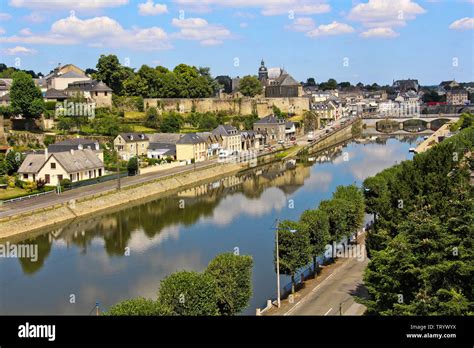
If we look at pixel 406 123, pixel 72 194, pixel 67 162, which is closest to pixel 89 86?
pixel 67 162

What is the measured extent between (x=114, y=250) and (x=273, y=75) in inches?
2026

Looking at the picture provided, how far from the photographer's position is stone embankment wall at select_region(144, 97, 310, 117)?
41688 millimetres

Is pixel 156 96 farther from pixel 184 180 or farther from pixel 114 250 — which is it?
pixel 114 250

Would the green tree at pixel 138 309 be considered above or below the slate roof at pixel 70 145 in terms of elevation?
below

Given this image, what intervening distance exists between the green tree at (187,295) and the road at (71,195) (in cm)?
1010

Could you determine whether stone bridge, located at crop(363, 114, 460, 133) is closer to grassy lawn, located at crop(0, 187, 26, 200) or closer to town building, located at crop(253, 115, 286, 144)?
town building, located at crop(253, 115, 286, 144)

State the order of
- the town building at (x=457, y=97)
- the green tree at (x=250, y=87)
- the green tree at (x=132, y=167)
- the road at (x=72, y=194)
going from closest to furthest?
the road at (x=72, y=194)
the green tree at (x=132, y=167)
the green tree at (x=250, y=87)
the town building at (x=457, y=97)

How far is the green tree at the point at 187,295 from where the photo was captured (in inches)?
355

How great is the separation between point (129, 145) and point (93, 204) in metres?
9.64

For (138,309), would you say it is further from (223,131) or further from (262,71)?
(262,71)

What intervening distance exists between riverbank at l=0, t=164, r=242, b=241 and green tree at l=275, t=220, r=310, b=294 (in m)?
8.55

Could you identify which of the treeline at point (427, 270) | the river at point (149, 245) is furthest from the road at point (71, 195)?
the treeline at point (427, 270)

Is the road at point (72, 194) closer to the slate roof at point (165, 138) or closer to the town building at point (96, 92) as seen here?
the slate roof at point (165, 138)
